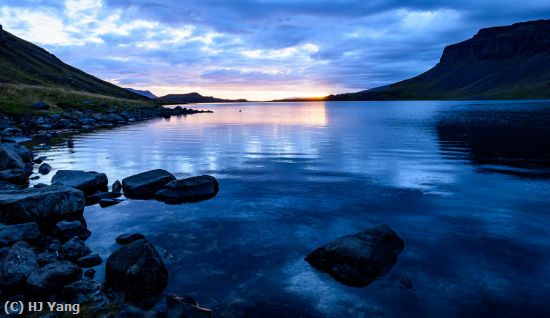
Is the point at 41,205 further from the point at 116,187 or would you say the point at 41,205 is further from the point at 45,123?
the point at 45,123

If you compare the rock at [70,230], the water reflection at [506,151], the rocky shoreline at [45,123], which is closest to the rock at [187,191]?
the rock at [70,230]

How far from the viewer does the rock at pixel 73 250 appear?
11859mm

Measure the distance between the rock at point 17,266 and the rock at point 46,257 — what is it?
370 millimetres

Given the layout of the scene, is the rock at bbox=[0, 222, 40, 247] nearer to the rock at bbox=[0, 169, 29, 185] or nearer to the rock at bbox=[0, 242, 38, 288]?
the rock at bbox=[0, 242, 38, 288]

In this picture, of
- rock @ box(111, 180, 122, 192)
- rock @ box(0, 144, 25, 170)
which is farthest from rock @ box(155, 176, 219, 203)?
rock @ box(0, 144, 25, 170)

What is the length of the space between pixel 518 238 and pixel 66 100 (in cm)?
9219

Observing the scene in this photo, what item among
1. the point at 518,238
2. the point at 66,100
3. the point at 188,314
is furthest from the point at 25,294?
the point at 66,100

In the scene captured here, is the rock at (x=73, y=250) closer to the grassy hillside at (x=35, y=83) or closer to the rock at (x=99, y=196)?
the rock at (x=99, y=196)

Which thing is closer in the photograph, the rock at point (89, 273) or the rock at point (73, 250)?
the rock at point (89, 273)

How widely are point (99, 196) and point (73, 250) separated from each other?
7648mm

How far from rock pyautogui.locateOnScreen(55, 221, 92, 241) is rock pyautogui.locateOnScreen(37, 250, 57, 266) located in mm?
1411

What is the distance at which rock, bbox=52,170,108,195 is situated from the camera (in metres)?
19.5

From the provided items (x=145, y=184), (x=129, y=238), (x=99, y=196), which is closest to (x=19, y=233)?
(x=129, y=238)

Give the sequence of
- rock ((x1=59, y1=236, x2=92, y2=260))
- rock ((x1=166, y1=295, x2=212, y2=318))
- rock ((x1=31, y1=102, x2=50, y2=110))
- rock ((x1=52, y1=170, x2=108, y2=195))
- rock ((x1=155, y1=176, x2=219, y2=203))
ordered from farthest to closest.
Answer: rock ((x1=31, y1=102, x2=50, y2=110)), rock ((x1=52, y1=170, x2=108, y2=195)), rock ((x1=155, y1=176, x2=219, y2=203)), rock ((x1=59, y1=236, x2=92, y2=260)), rock ((x1=166, y1=295, x2=212, y2=318))
